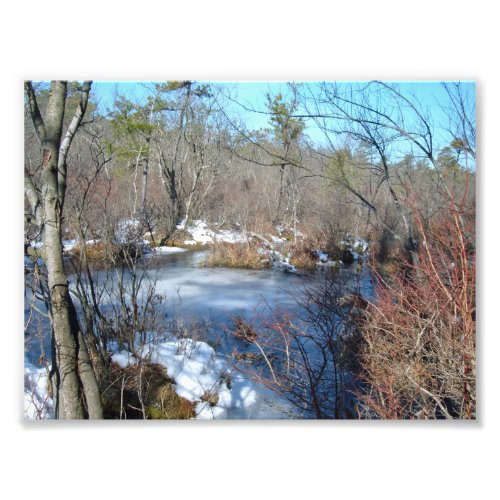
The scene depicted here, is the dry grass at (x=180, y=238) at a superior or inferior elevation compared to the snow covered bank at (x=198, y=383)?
superior

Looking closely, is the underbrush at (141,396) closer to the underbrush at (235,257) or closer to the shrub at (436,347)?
the underbrush at (235,257)

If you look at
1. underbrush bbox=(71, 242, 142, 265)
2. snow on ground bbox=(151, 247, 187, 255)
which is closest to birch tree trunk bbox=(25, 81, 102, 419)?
underbrush bbox=(71, 242, 142, 265)

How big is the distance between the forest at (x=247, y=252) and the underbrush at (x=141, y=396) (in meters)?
0.01

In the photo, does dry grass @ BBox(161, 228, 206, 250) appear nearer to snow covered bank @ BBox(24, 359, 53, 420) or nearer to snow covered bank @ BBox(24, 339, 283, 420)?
snow covered bank @ BBox(24, 339, 283, 420)

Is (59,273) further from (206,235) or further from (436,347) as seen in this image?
(436,347)

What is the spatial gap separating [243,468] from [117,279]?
1477 mm

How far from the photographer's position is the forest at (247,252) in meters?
2.08

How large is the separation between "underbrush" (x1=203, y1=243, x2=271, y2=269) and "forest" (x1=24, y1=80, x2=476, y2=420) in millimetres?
18

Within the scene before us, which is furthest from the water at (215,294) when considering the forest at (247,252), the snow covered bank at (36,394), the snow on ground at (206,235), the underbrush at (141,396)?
the snow covered bank at (36,394)

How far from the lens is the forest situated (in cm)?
208

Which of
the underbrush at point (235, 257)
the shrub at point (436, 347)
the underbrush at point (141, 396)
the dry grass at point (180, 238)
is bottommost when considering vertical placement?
the underbrush at point (141, 396)

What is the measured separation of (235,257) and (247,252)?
0.37 ft
